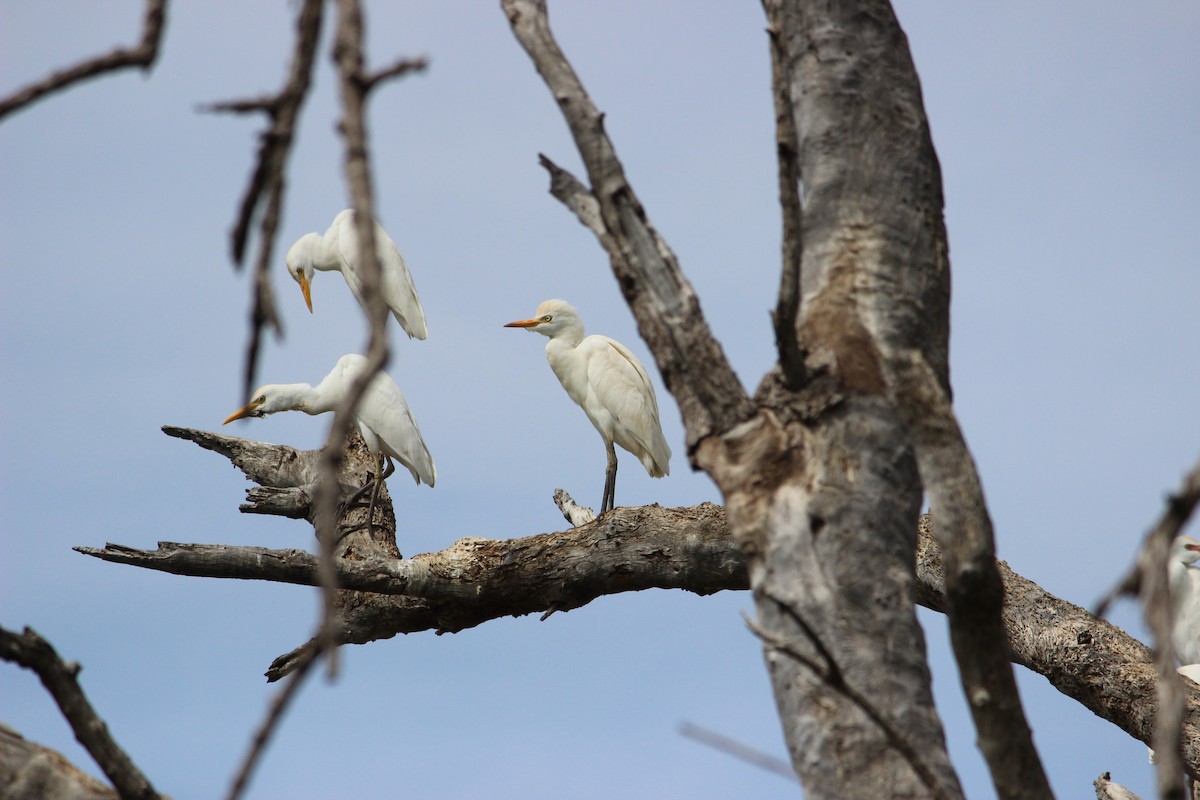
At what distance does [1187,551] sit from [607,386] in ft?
14.0

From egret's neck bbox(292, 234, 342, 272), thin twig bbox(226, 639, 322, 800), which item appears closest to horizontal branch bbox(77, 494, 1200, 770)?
thin twig bbox(226, 639, 322, 800)

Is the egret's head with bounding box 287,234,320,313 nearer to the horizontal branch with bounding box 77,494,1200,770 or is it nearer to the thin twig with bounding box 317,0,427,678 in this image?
the horizontal branch with bounding box 77,494,1200,770

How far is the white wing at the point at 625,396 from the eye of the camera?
28.1ft

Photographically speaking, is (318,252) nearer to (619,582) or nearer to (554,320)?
(554,320)

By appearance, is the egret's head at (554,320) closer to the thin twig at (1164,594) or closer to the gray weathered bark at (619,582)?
the gray weathered bark at (619,582)

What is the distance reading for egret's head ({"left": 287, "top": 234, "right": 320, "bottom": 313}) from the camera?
9.55 m

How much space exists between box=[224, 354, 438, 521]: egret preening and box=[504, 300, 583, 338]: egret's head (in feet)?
3.58

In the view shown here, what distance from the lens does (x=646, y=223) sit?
234 centimetres

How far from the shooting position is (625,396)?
8578 millimetres

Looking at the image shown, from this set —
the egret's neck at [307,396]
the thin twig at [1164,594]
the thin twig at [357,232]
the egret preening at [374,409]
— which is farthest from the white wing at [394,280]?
the thin twig at [1164,594]

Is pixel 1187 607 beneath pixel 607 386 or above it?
beneath

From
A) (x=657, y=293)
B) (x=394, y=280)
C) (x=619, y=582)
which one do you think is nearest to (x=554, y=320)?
(x=394, y=280)

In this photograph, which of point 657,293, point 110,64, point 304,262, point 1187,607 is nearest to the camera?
point 110,64

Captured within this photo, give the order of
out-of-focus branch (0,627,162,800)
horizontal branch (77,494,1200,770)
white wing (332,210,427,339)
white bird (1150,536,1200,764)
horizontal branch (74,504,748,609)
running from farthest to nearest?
white wing (332,210,427,339) → white bird (1150,536,1200,764) → horizontal branch (74,504,748,609) → horizontal branch (77,494,1200,770) → out-of-focus branch (0,627,162,800)
